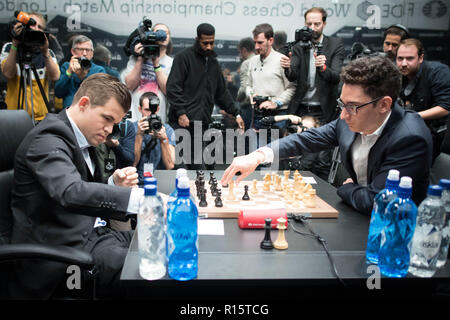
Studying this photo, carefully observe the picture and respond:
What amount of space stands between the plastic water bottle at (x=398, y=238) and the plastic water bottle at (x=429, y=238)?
0.03m

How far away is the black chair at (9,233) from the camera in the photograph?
1292 millimetres

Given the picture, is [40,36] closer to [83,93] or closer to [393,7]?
[83,93]

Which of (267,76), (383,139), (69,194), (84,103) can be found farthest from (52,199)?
(267,76)

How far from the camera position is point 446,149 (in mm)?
2025

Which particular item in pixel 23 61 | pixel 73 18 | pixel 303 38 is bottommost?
pixel 23 61

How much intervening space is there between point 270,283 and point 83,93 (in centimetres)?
123

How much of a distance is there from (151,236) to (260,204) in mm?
761

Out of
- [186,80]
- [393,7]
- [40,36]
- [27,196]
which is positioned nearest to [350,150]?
[27,196]

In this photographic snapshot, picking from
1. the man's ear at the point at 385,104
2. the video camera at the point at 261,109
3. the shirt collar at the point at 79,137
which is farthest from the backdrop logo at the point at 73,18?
the man's ear at the point at 385,104

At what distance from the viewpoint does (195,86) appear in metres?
3.84

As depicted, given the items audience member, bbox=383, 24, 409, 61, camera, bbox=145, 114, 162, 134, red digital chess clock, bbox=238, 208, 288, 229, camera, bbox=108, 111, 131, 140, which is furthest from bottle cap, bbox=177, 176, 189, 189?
audience member, bbox=383, 24, 409, 61

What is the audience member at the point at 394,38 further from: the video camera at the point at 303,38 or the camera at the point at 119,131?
the camera at the point at 119,131

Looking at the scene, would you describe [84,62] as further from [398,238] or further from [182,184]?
[398,238]

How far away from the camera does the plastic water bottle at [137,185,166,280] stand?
3.63ft
